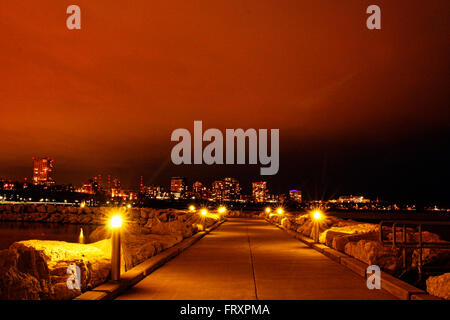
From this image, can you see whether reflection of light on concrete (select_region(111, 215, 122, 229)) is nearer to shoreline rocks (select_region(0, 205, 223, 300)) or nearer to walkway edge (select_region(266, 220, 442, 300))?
shoreline rocks (select_region(0, 205, 223, 300))

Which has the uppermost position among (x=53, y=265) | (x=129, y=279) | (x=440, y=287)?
(x=53, y=265)

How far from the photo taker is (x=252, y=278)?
428 inches

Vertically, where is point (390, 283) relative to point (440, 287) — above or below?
below

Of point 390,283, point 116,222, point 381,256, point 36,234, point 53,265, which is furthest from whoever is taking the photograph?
point 36,234

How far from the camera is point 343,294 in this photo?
9.00 meters

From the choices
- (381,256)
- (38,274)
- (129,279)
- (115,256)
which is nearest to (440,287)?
(381,256)

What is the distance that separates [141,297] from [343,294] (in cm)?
380

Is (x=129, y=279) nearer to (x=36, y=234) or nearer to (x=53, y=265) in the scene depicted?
(x=53, y=265)

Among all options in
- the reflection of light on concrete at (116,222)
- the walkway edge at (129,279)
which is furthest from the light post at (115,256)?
the walkway edge at (129,279)

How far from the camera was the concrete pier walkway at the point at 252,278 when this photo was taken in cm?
896

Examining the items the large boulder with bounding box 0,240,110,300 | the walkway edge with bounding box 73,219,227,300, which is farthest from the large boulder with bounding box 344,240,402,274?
the large boulder with bounding box 0,240,110,300

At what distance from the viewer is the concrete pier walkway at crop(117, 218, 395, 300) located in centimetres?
896
